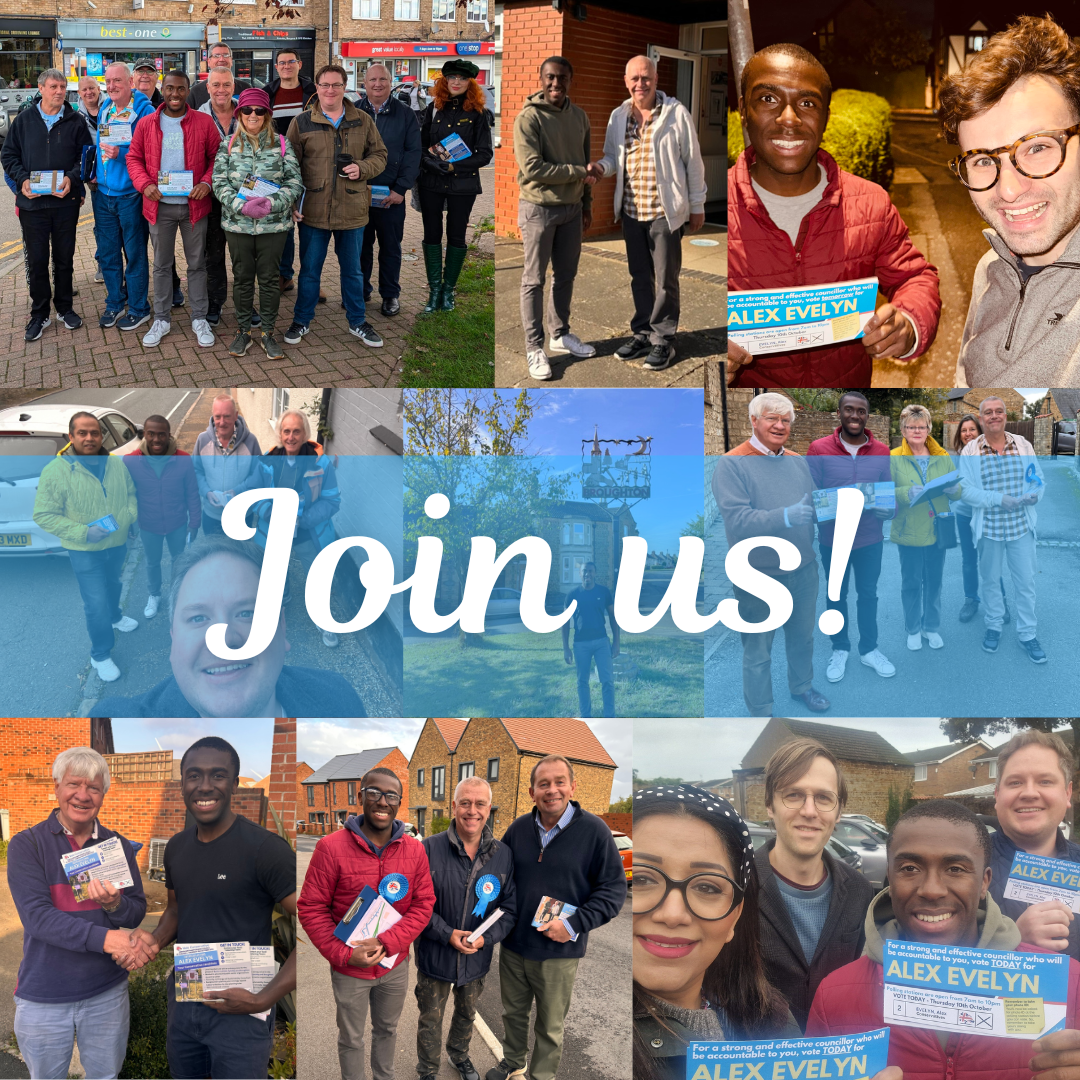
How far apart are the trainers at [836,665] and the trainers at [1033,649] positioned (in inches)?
32.9

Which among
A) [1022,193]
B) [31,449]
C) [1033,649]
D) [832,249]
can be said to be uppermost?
[1022,193]

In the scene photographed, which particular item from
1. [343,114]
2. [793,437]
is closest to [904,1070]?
[793,437]

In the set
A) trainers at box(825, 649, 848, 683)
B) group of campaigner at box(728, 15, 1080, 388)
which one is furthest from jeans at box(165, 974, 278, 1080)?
group of campaigner at box(728, 15, 1080, 388)

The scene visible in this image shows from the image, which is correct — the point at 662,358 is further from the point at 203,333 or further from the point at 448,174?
the point at 203,333

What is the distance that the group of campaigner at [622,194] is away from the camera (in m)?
4.90

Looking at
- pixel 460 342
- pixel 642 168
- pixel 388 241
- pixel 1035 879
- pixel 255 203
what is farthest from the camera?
pixel 388 241

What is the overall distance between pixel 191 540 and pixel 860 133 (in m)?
3.56

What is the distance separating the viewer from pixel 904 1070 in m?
4.37

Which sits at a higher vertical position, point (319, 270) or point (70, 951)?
point (319, 270)

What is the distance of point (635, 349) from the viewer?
5141 mm

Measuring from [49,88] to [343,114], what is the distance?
5.13ft

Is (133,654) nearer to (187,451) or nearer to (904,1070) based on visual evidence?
(187,451)

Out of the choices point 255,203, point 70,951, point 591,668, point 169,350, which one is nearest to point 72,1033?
point 70,951

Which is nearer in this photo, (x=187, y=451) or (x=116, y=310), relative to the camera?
(x=187, y=451)
